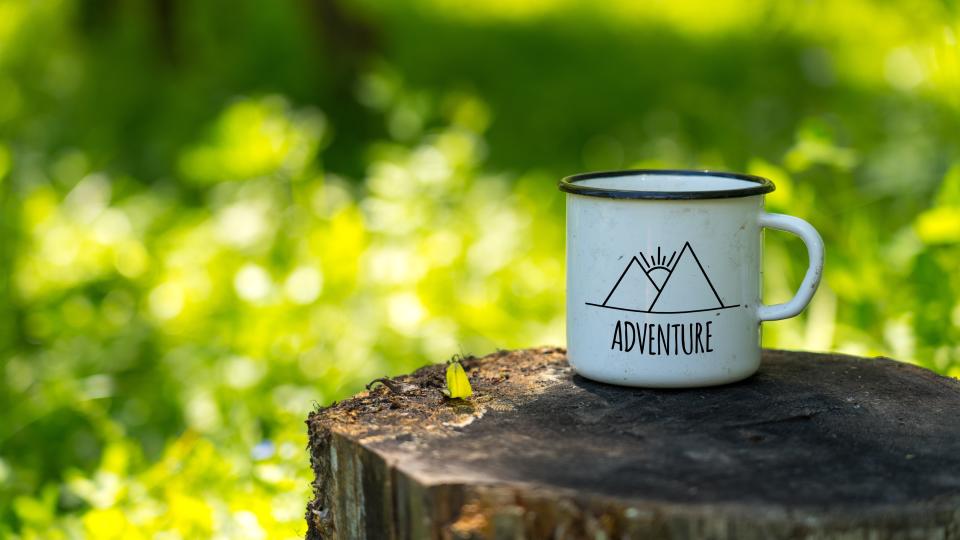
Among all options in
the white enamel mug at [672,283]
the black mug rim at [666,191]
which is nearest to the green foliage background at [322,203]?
the black mug rim at [666,191]

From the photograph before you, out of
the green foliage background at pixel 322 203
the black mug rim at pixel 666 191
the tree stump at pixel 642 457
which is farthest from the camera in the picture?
the green foliage background at pixel 322 203

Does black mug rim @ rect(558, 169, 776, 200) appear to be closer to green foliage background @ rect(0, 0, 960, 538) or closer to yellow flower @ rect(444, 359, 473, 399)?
yellow flower @ rect(444, 359, 473, 399)

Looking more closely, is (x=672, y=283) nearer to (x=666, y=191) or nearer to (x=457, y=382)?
(x=666, y=191)

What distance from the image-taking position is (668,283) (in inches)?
55.6

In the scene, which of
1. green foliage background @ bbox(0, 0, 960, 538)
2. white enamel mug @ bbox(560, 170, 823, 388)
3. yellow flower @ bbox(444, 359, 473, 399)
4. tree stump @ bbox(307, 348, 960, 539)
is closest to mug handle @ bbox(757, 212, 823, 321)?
white enamel mug @ bbox(560, 170, 823, 388)

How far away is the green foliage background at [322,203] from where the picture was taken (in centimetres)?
239

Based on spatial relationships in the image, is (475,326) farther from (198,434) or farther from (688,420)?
(688,420)

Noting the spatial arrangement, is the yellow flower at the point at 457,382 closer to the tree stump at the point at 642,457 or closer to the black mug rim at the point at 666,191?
the tree stump at the point at 642,457

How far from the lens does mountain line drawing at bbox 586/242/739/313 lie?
55.6 inches

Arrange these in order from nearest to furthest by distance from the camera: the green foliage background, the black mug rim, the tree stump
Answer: the tree stump → the black mug rim → the green foliage background

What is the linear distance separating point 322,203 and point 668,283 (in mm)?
2380

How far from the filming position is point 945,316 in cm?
219

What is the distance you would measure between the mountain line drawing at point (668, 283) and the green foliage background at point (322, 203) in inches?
27.7

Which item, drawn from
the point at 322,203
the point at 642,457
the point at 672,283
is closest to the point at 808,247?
the point at 672,283
